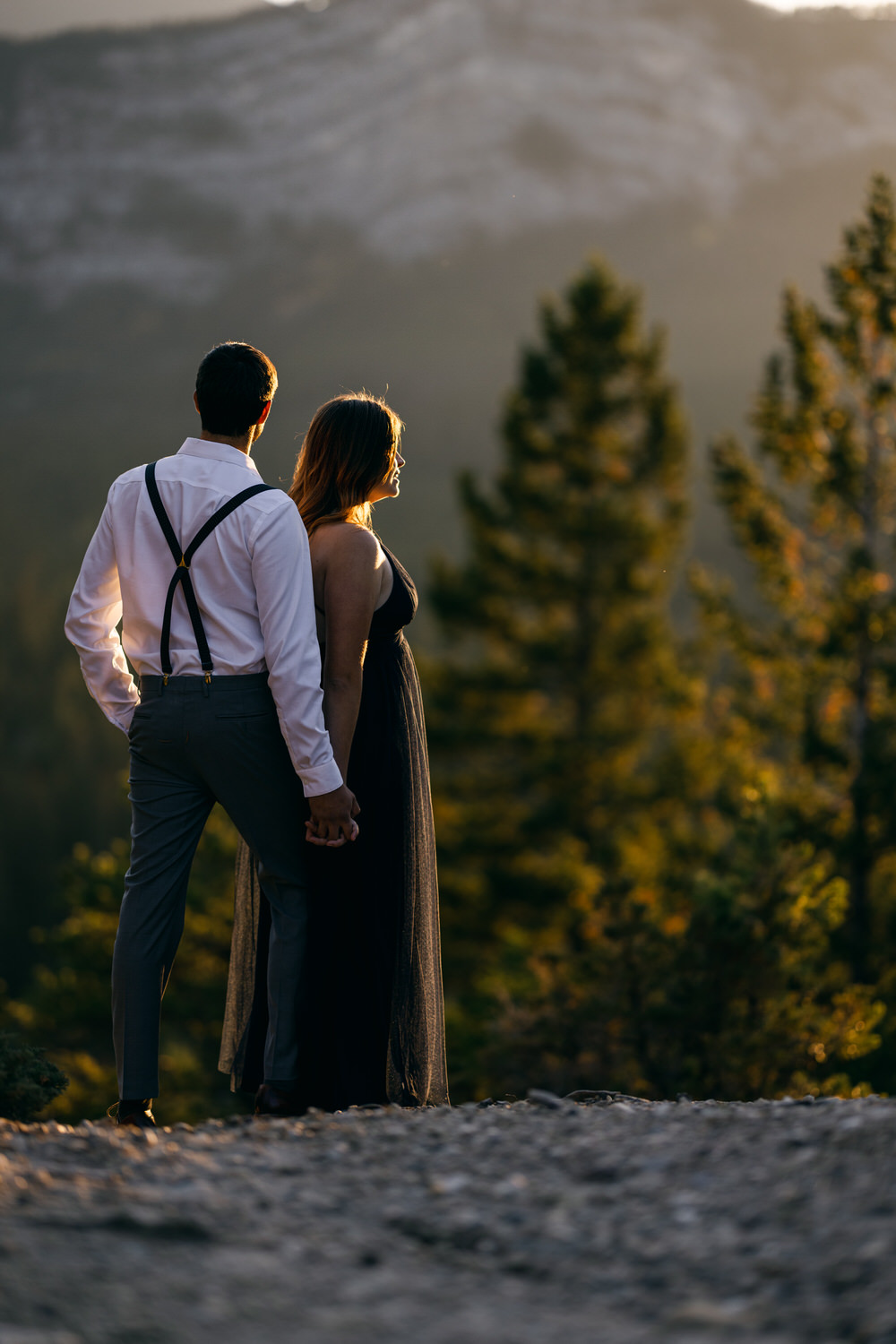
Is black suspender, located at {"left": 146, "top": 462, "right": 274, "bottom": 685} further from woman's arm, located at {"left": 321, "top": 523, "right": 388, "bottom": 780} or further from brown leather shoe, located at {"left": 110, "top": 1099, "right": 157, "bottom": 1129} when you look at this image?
brown leather shoe, located at {"left": 110, "top": 1099, "right": 157, "bottom": 1129}

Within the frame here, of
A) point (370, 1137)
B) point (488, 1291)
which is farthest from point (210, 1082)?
point (488, 1291)

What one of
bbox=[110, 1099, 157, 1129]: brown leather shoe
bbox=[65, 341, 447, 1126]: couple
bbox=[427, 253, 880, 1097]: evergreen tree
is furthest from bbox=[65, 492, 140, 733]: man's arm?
bbox=[427, 253, 880, 1097]: evergreen tree

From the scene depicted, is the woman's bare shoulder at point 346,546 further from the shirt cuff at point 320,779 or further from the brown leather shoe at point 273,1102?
the brown leather shoe at point 273,1102

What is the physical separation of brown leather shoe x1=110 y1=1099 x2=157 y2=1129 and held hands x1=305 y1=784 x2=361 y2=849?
2.74 ft

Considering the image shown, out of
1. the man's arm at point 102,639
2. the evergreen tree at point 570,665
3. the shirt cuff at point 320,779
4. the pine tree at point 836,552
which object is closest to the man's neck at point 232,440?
the man's arm at point 102,639

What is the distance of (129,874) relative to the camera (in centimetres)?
330

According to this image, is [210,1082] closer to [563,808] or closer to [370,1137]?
[563,808]

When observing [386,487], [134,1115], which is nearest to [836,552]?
[386,487]

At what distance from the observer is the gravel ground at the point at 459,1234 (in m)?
1.73

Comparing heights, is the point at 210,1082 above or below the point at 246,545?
below

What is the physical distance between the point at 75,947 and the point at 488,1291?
12.9m

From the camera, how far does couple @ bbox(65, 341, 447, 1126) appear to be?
10.6ft

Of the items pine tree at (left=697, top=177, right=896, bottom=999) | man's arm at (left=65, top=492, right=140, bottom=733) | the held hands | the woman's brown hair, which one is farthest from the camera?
pine tree at (left=697, top=177, right=896, bottom=999)

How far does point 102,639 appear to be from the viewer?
140 inches
